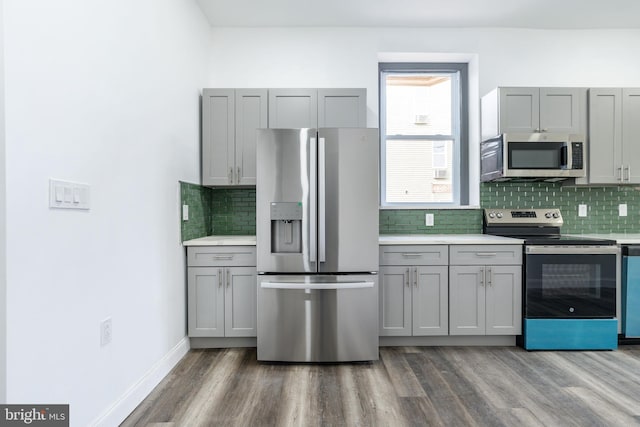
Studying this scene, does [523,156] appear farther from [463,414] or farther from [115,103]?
[115,103]

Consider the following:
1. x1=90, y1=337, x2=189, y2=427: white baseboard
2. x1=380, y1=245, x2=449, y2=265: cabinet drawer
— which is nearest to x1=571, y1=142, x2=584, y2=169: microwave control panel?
x1=380, y1=245, x2=449, y2=265: cabinet drawer

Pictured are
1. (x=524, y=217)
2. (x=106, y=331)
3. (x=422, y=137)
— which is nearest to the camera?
(x=106, y=331)

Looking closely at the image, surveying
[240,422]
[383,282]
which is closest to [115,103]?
[240,422]

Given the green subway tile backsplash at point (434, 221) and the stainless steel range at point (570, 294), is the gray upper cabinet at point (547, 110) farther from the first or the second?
the stainless steel range at point (570, 294)

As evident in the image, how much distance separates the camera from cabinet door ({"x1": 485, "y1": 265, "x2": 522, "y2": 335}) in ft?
10.4

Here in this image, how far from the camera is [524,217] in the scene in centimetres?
371

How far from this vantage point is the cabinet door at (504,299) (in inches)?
125

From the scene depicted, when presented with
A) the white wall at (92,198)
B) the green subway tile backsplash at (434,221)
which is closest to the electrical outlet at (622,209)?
the green subway tile backsplash at (434,221)

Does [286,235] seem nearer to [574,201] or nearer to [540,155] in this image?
[540,155]

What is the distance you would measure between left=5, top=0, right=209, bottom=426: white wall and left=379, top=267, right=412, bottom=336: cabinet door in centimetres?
160

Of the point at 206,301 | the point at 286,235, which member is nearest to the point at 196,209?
the point at 206,301

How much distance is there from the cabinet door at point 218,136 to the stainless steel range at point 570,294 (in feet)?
8.48

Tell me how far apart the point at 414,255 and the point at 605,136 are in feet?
6.57

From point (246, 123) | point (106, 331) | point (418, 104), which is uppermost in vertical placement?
point (418, 104)
